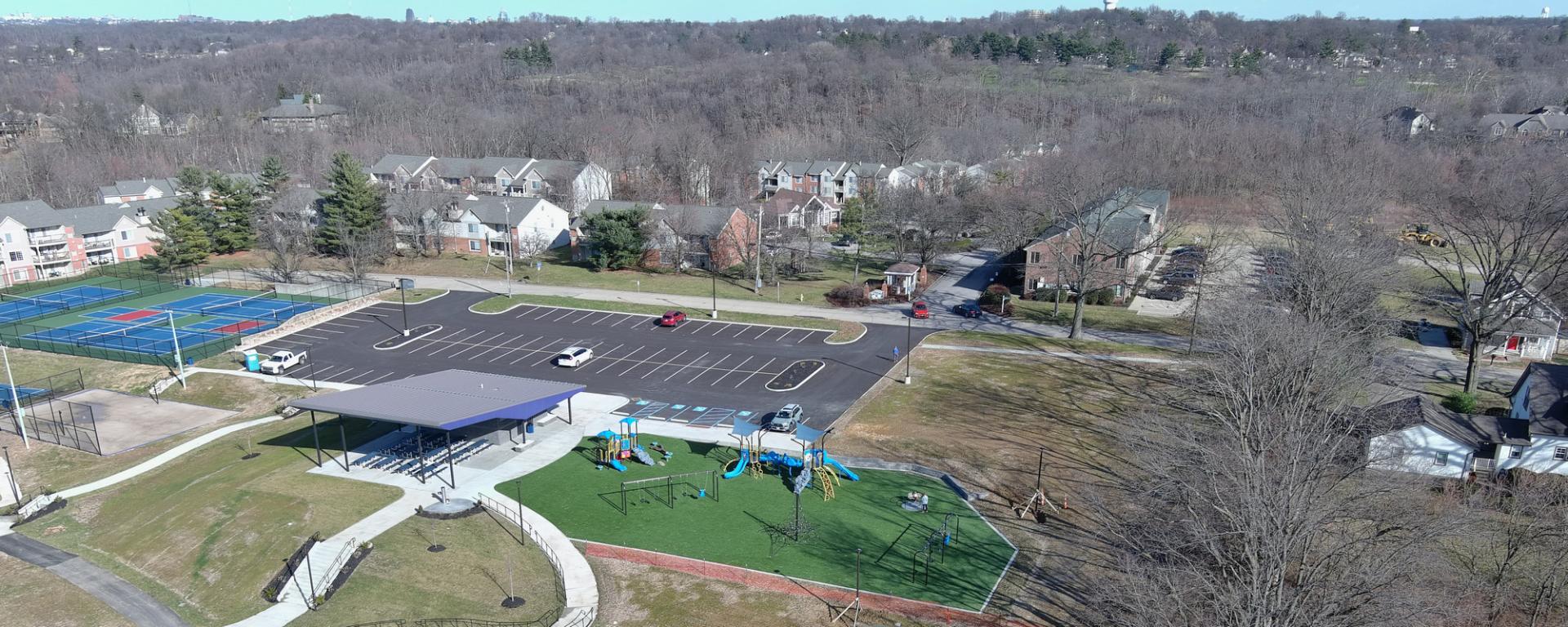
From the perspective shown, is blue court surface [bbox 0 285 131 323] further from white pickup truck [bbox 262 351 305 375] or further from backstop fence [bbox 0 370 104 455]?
white pickup truck [bbox 262 351 305 375]

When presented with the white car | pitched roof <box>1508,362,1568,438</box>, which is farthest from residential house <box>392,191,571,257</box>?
pitched roof <box>1508,362,1568,438</box>

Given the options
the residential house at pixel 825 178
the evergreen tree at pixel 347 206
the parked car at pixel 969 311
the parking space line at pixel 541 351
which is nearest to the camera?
the parking space line at pixel 541 351

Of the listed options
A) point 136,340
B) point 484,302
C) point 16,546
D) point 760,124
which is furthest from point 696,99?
point 16,546

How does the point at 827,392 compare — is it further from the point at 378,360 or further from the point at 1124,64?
the point at 1124,64

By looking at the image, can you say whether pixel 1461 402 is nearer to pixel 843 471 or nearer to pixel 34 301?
pixel 843 471

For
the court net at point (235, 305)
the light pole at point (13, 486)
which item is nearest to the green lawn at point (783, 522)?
the light pole at point (13, 486)

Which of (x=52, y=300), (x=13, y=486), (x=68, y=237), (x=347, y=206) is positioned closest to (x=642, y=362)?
(x=13, y=486)

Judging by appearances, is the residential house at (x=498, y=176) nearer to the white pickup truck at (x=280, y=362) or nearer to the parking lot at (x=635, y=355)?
the parking lot at (x=635, y=355)
